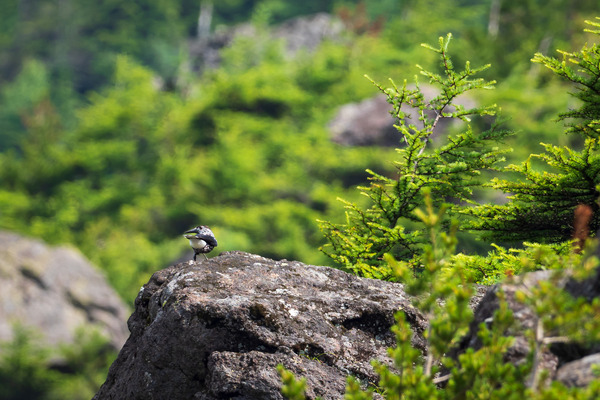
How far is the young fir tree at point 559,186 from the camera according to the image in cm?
642

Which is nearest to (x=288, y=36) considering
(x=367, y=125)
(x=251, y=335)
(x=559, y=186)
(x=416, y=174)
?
(x=367, y=125)

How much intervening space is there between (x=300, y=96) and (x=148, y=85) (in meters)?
12.6

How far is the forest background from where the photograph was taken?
108 feet

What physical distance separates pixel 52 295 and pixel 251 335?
23.8 metres

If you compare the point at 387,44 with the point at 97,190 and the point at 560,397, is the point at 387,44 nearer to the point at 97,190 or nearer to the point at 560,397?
the point at 97,190

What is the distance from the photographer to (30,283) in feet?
90.5

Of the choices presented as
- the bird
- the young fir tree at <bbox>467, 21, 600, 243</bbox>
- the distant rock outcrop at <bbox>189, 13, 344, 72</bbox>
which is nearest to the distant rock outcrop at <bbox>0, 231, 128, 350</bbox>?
the bird

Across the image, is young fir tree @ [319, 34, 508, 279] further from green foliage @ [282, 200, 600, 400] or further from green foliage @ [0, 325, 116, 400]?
green foliage @ [0, 325, 116, 400]

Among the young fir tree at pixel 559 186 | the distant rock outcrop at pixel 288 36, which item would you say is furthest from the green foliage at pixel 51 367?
the distant rock outcrop at pixel 288 36

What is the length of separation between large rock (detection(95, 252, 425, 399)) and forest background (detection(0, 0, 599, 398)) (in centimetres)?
1979

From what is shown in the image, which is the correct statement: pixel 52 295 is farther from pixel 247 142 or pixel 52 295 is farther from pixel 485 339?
pixel 485 339

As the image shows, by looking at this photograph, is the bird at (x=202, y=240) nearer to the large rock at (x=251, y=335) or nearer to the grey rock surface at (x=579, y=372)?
the large rock at (x=251, y=335)

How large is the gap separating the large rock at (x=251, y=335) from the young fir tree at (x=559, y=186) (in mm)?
1381

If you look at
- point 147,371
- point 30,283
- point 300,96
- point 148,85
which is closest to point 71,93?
point 148,85
